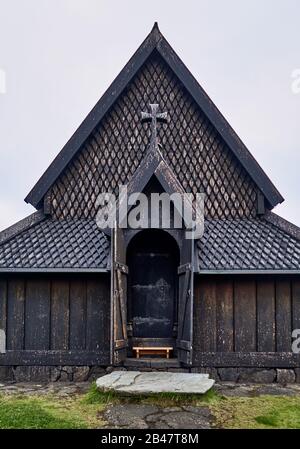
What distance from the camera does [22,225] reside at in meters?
9.20

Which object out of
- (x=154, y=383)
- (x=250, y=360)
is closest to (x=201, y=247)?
(x=250, y=360)

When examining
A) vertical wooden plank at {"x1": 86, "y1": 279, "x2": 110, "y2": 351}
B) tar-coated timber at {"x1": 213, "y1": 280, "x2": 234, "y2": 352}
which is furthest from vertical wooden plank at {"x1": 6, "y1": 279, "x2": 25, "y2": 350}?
tar-coated timber at {"x1": 213, "y1": 280, "x2": 234, "y2": 352}

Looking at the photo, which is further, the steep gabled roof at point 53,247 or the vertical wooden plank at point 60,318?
the vertical wooden plank at point 60,318

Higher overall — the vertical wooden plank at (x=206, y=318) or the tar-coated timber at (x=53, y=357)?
the vertical wooden plank at (x=206, y=318)

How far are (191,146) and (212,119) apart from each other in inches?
28.4

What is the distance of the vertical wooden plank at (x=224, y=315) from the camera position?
26.7ft

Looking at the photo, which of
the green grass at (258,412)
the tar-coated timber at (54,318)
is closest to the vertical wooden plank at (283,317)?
the green grass at (258,412)

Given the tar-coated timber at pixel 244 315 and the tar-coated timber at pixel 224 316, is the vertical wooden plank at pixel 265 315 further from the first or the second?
the tar-coated timber at pixel 224 316

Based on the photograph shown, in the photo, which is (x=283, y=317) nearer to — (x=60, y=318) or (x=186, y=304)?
(x=186, y=304)

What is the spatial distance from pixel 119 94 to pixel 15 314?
5.18m

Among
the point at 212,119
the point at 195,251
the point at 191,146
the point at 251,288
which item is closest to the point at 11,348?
the point at 195,251

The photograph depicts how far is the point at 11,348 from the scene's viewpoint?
8.32 meters

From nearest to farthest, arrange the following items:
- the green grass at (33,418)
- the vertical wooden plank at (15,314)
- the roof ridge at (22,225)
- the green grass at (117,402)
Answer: the green grass at (33,418) → the green grass at (117,402) → the vertical wooden plank at (15,314) → the roof ridge at (22,225)

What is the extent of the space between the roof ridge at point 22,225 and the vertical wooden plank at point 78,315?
68.2 inches
